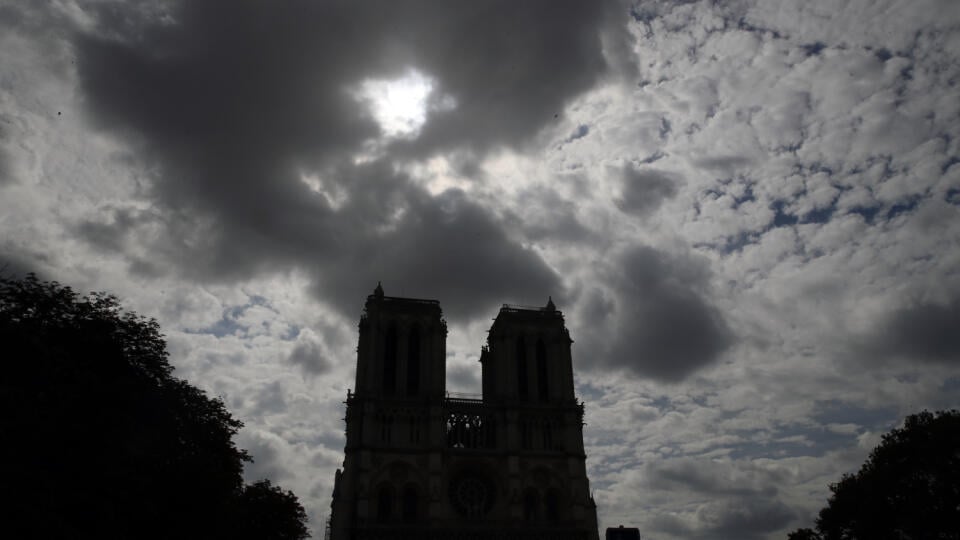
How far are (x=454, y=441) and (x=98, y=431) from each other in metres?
32.0

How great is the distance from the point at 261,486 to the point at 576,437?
2362cm

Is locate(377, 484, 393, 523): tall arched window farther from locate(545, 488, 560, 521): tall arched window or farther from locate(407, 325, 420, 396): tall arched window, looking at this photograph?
locate(545, 488, 560, 521): tall arched window

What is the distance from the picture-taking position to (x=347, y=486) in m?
50.3

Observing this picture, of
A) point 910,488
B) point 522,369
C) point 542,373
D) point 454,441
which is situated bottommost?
point 910,488

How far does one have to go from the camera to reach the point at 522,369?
5809 cm

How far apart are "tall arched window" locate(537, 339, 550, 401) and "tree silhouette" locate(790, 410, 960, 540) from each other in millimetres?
22432

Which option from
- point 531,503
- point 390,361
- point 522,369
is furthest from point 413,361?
point 531,503

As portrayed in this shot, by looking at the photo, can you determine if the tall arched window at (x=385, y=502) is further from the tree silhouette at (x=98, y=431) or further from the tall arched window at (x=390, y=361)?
the tree silhouette at (x=98, y=431)

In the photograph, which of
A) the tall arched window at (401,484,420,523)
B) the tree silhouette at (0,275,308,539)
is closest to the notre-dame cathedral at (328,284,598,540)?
the tall arched window at (401,484,420,523)

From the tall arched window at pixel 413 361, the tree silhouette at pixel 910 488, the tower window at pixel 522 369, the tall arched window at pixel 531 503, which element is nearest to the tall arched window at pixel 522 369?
the tower window at pixel 522 369

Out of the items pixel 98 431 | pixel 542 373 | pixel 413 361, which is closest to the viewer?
pixel 98 431

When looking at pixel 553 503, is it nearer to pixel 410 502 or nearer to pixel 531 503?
pixel 531 503

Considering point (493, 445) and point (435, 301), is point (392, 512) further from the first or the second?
point (435, 301)

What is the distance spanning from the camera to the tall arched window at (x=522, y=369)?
56969mm
